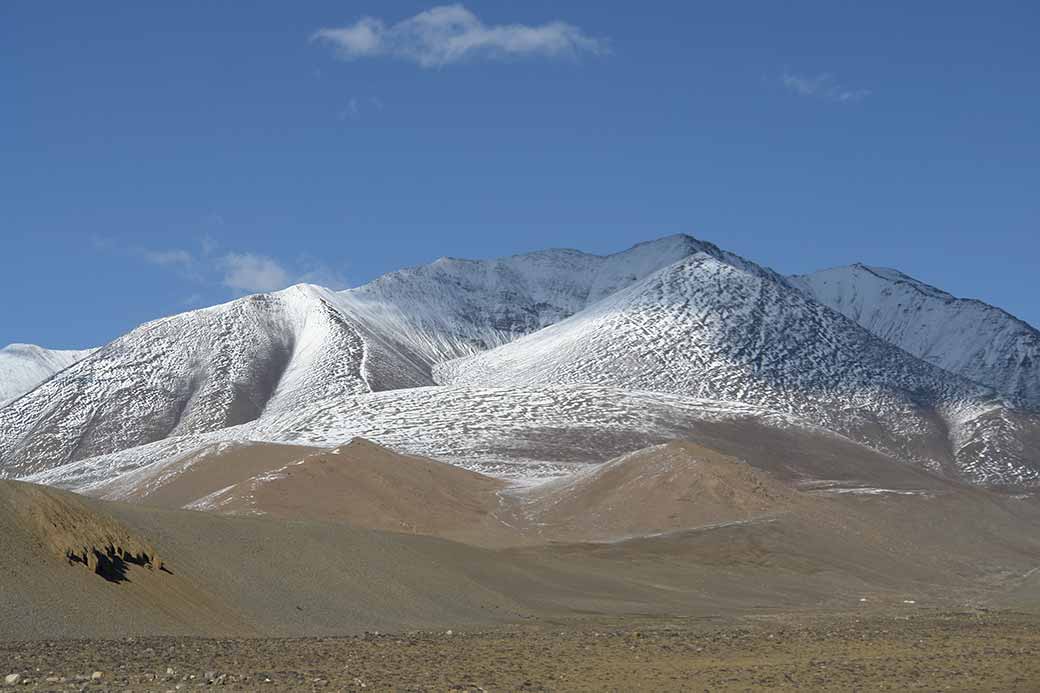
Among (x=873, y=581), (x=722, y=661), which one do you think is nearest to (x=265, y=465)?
(x=873, y=581)

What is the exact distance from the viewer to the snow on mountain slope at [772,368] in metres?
141

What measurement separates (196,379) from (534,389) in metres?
58.3

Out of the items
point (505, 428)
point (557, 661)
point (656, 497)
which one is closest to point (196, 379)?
point (505, 428)

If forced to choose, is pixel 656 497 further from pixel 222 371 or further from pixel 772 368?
pixel 222 371

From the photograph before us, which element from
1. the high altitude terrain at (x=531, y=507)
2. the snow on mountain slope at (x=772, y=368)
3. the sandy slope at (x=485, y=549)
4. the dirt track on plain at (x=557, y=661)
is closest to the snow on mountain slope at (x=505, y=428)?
the high altitude terrain at (x=531, y=507)

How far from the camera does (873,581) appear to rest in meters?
60.0

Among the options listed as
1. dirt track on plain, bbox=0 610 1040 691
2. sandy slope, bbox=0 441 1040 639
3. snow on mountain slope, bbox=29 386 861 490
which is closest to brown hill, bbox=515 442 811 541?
sandy slope, bbox=0 441 1040 639

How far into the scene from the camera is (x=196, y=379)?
167000mm

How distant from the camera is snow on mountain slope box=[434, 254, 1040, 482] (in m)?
141

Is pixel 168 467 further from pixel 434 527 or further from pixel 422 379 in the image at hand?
pixel 422 379

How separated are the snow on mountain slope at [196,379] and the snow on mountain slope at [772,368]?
13647mm

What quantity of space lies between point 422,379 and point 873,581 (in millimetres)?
107014

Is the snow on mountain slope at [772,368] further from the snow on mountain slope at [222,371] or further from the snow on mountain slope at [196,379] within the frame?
the snow on mountain slope at [196,379]

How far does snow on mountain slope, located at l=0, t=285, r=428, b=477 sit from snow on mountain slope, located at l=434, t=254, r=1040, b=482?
13.6 m
